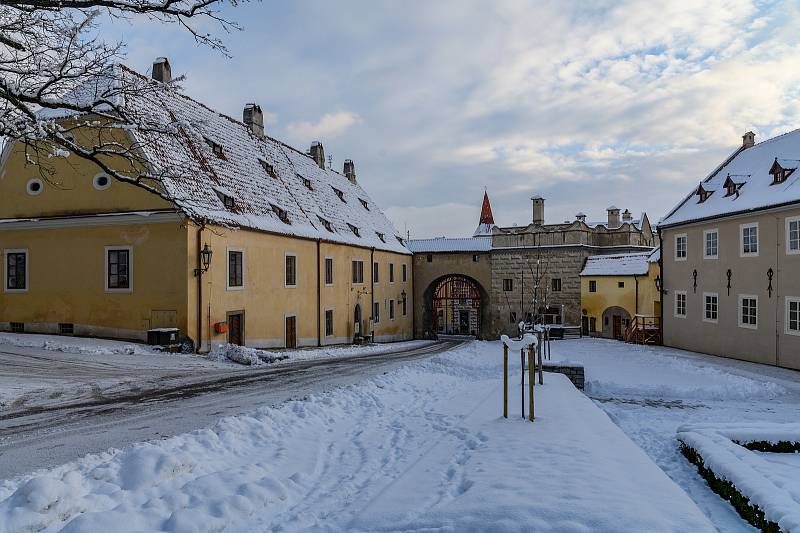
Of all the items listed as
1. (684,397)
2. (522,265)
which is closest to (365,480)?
(684,397)

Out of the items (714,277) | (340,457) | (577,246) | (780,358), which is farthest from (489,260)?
(340,457)

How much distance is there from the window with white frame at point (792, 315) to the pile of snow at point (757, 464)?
9743 mm

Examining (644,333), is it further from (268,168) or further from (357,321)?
(268,168)

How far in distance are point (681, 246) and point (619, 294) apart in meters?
7.42

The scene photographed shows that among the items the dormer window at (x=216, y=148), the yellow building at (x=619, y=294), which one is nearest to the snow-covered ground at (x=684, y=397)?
the yellow building at (x=619, y=294)

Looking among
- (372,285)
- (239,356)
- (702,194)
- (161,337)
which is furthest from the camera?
(372,285)

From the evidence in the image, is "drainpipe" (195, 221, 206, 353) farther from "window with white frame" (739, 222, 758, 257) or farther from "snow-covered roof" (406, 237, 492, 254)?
"snow-covered roof" (406, 237, 492, 254)

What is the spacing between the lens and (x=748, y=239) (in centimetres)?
1945

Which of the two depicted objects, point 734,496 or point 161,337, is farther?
point 161,337

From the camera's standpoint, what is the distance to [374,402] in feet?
33.9

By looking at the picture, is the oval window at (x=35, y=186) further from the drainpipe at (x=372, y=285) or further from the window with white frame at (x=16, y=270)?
the drainpipe at (x=372, y=285)

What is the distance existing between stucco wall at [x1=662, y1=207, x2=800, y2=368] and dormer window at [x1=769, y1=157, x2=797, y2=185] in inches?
62.0

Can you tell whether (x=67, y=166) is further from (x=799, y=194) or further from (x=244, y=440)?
(x=799, y=194)

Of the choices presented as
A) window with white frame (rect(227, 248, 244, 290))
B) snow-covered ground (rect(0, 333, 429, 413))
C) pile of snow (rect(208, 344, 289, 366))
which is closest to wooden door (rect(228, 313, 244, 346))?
window with white frame (rect(227, 248, 244, 290))
